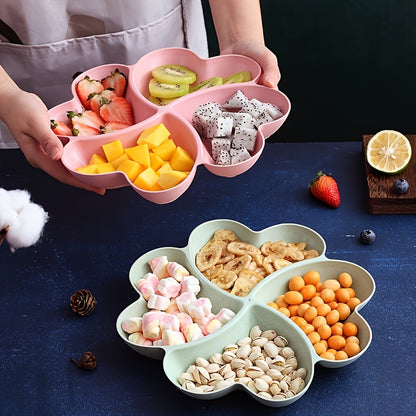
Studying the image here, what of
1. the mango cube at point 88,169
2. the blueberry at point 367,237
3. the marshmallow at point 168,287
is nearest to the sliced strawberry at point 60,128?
the mango cube at point 88,169

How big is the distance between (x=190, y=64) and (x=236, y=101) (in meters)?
0.24

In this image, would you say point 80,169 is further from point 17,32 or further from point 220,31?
point 220,31

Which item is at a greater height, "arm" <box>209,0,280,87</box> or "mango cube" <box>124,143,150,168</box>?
"arm" <box>209,0,280,87</box>

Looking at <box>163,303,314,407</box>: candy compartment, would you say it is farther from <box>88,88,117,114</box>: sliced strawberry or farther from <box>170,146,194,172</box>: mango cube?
<box>88,88,117,114</box>: sliced strawberry

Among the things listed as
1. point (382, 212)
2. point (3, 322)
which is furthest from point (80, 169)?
point (382, 212)

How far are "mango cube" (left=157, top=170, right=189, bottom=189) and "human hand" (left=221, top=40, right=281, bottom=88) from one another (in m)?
0.42

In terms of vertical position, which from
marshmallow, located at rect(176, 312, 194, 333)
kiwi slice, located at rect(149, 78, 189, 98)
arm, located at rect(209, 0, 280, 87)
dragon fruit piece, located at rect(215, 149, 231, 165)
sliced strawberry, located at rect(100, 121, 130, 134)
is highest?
arm, located at rect(209, 0, 280, 87)

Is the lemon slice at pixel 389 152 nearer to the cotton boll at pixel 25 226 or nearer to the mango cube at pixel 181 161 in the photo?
the mango cube at pixel 181 161

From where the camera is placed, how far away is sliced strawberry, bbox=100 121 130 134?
1.69 meters

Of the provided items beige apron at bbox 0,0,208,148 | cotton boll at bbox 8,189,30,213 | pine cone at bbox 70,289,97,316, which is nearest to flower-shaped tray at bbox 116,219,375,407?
pine cone at bbox 70,289,97,316

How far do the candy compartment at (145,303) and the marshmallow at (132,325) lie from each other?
0.01 m

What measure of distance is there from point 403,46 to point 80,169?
188 centimetres

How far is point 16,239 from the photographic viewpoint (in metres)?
1.52

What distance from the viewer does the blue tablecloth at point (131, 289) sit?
1447 mm
